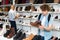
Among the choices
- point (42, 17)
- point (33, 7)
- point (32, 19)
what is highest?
point (42, 17)

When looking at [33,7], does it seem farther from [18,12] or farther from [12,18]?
[18,12]

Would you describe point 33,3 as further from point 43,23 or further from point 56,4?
point 43,23

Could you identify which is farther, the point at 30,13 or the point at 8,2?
the point at 8,2

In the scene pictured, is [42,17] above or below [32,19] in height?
above

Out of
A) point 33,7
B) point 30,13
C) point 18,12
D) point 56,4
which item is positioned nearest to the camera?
point 56,4

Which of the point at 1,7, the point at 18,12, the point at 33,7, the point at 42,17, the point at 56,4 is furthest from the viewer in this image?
the point at 1,7

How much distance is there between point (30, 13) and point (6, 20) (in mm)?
1892

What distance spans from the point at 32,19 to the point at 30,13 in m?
0.55

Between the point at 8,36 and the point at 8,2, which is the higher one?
the point at 8,2

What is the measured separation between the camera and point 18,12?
8.66m

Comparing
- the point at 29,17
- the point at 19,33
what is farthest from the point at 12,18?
the point at 19,33

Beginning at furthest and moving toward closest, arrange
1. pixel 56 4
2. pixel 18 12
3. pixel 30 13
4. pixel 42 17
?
pixel 18 12, pixel 30 13, pixel 56 4, pixel 42 17

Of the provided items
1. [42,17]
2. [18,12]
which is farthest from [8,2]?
[42,17]

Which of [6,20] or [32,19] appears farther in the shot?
[6,20]
